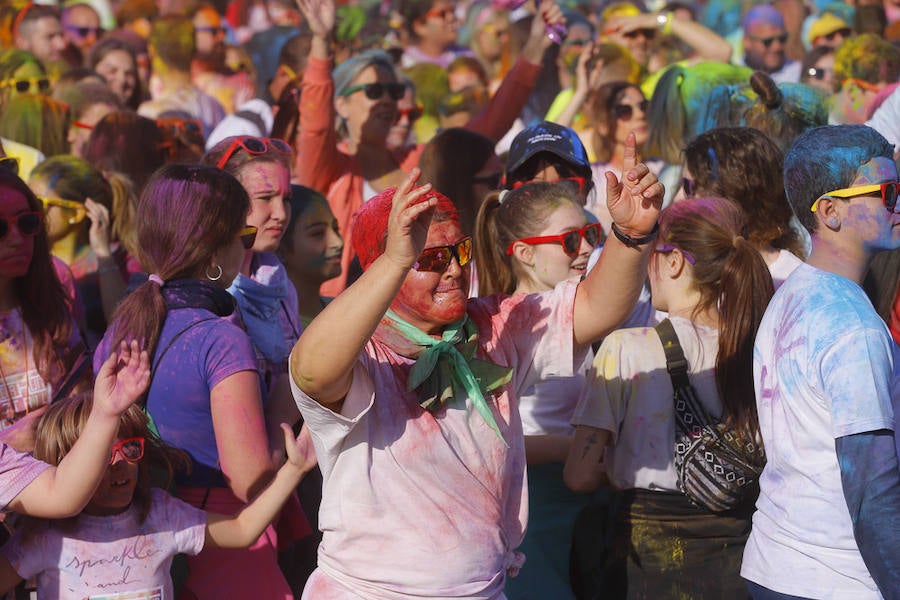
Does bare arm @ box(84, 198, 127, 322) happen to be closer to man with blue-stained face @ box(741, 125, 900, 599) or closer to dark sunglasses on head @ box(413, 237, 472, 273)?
dark sunglasses on head @ box(413, 237, 472, 273)

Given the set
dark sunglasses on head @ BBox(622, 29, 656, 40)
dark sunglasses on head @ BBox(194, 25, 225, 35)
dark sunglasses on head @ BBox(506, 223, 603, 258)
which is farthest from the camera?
dark sunglasses on head @ BBox(194, 25, 225, 35)

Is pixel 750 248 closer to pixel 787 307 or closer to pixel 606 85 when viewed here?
pixel 787 307

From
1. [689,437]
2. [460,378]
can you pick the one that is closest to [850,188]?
[689,437]

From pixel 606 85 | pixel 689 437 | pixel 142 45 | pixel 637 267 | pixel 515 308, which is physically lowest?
pixel 142 45

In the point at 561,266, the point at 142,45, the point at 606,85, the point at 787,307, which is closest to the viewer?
the point at 787,307

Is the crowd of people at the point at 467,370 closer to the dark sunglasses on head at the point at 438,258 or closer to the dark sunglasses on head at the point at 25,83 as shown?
the dark sunglasses on head at the point at 438,258

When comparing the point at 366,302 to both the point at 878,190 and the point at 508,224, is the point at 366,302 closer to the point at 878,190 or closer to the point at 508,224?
the point at 878,190

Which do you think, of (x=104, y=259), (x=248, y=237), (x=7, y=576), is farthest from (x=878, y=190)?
(x=104, y=259)

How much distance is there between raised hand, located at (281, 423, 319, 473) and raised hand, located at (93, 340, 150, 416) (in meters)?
0.49

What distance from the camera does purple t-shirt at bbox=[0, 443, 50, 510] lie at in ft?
10.7

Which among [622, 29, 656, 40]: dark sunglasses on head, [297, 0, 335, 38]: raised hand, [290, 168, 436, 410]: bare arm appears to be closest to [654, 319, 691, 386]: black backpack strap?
[290, 168, 436, 410]: bare arm

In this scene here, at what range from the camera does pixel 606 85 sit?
7.07m

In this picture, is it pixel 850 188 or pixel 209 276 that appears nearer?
pixel 850 188

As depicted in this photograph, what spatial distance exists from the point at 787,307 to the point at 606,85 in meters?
4.05
